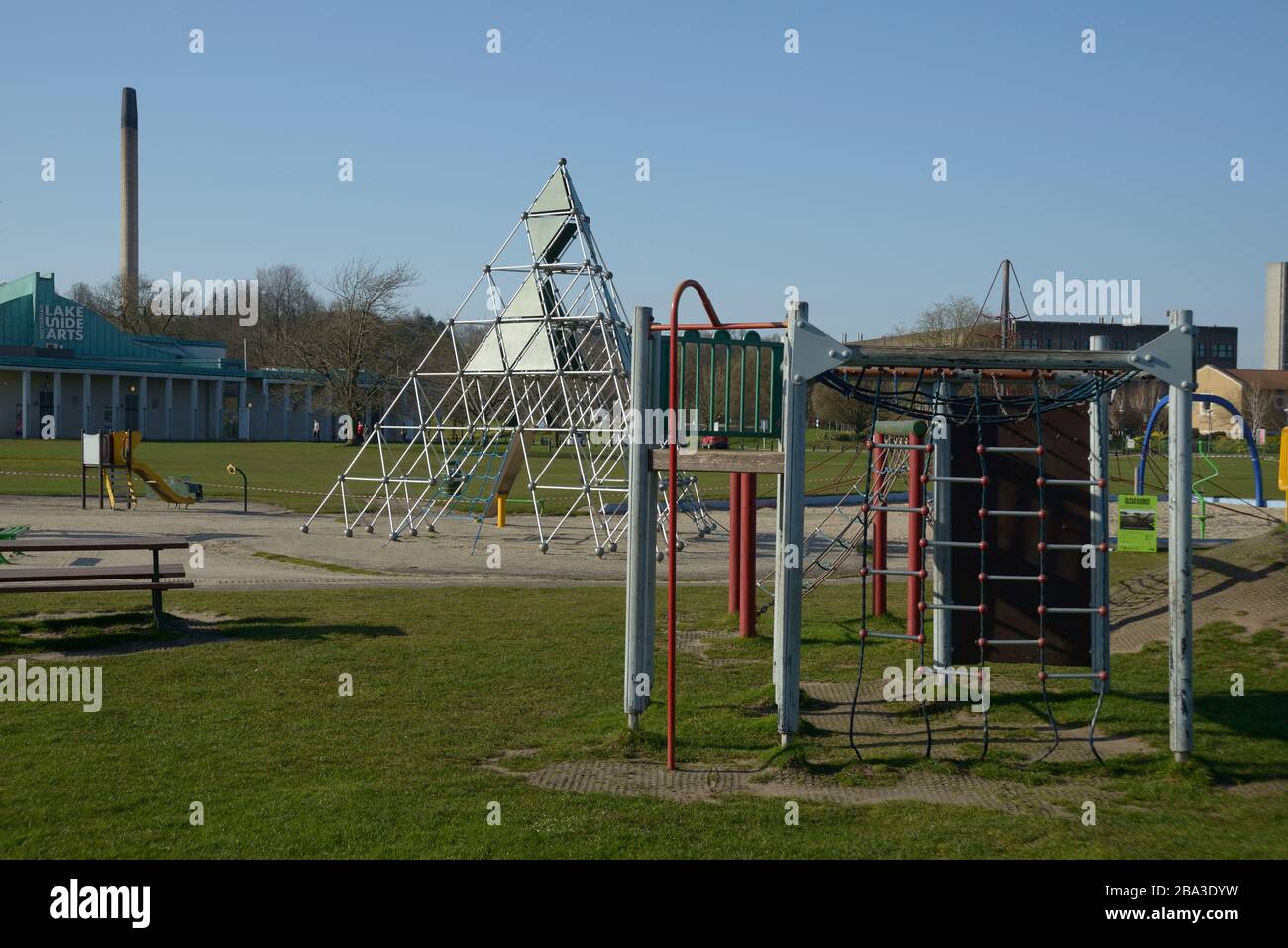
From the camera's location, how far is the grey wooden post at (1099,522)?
9.41 m

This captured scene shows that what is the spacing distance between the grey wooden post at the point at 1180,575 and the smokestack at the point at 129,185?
92758 mm

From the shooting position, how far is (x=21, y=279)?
255 feet

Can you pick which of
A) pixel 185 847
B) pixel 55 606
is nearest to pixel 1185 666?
pixel 185 847

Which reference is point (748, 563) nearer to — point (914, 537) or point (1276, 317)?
point (914, 537)

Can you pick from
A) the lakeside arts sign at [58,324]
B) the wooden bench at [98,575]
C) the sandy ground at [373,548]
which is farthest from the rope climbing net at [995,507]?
the lakeside arts sign at [58,324]

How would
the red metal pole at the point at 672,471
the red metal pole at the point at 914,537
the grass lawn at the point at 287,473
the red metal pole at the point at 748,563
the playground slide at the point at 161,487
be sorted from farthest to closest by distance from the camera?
the grass lawn at the point at 287,473
the playground slide at the point at 161,487
the red metal pole at the point at 748,563
the red metal pole at the point at 914,537
the red metal pole at the point at 672,471

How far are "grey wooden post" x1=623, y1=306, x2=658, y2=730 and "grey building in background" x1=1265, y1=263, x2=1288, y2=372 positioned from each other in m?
123

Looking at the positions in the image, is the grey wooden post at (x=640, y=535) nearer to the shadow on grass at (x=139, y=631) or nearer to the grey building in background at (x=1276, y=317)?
the shadow on grass at (x=139, y=631)

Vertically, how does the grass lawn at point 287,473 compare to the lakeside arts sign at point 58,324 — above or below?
below

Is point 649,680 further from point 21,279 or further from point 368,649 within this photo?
point 21,279

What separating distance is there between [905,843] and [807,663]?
5185 millimetres

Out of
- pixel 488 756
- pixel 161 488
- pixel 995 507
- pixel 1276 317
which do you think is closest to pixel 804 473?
pixel 995 507
